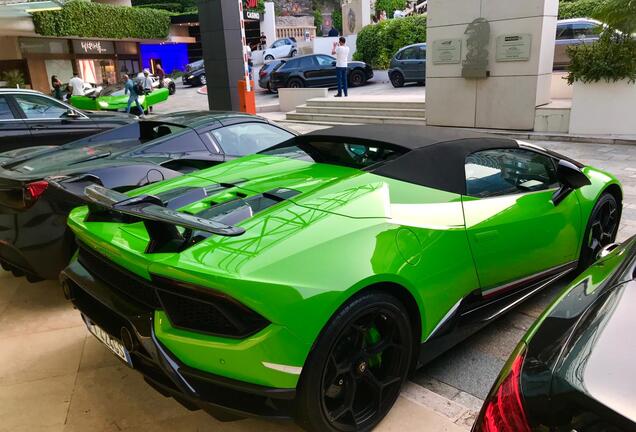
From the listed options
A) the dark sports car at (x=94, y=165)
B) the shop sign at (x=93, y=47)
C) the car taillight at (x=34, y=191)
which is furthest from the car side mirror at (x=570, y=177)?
the shop sign at (x=93, y=47)

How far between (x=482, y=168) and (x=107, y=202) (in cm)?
216

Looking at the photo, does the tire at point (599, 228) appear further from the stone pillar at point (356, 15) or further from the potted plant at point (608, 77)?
the stone pillar at point (356, 15)

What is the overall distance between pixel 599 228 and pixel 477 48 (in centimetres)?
823

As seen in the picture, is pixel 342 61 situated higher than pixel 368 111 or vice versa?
pixel 342 61

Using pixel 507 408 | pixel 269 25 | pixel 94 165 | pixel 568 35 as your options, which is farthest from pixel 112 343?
pixel 269 25

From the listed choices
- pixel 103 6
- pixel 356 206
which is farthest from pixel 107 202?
pixel 103 6

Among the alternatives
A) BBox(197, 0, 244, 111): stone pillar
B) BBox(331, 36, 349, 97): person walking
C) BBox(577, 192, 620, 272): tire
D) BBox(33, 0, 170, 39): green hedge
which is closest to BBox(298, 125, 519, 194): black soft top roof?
BBox(577, 192, 620, 272): tire

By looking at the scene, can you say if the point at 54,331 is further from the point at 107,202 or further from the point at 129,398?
the point at 107,202

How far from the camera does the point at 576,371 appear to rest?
129cm

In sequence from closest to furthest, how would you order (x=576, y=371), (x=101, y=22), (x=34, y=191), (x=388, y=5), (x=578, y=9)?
1. (x=576, y=371)
2. (x=34, y=191)
3. (x=578, y=9)
4. (x=101, y=22)
5. (x=388, y=5)

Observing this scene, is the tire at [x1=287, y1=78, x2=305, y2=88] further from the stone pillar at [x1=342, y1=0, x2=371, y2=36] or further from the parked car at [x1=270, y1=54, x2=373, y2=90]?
the stone pillar at [x1=342, y1=0, x2=371, y2=36]

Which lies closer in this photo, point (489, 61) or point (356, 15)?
point (489, 61)

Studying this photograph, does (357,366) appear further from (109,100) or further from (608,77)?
(109,100)

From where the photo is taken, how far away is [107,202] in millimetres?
2238
